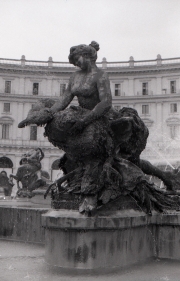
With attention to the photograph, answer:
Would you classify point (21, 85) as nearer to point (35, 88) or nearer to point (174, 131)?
point (35, 88)

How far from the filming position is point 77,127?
10.3 feet

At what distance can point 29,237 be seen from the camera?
453 cm

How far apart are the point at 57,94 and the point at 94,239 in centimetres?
4430

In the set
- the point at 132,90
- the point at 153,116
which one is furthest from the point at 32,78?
the point at 153,116

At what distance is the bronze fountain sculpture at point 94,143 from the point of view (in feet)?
10.4

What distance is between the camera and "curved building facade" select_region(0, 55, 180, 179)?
4503cm

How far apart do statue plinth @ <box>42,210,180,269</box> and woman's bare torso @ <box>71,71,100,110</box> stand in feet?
3.52

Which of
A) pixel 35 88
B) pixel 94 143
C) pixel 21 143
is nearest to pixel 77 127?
pixel 94 143

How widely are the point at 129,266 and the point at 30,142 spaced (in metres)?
42.8

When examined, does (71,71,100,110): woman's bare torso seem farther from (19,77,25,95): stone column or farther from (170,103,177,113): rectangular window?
(19,77,25,95): stone column

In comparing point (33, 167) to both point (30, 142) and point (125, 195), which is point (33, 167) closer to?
point (125, 195)

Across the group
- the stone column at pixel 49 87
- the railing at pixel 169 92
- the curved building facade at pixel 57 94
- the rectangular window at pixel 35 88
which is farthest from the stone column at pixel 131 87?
the rectangular window at pixel 35 88

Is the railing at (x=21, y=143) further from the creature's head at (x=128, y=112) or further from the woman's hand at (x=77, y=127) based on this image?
the woman's hand at (x=77, y=127)

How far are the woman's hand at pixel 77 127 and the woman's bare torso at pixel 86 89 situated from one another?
1.54 ft
